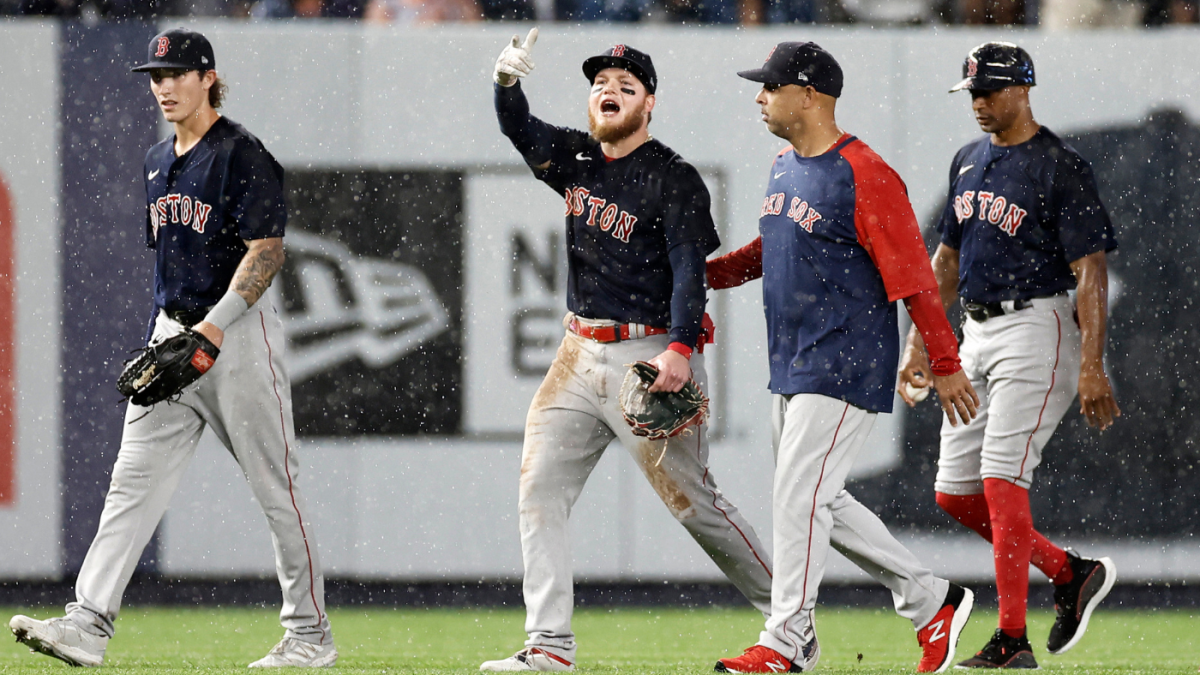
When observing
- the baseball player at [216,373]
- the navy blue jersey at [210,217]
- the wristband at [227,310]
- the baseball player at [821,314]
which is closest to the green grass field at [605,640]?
the baseball player at [216,373]

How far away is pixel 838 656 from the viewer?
5.50 metres

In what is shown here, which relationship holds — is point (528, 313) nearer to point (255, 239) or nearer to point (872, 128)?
point (872, 128)

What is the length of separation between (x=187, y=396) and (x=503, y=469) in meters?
2.78

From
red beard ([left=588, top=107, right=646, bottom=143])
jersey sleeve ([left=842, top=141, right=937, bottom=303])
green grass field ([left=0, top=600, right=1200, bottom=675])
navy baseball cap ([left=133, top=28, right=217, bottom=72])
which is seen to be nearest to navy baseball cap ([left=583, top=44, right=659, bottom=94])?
red beard ([left=588, top=107, right=646, bottom=143])

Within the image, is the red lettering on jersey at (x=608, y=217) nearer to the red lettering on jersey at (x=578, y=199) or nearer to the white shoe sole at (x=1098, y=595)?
the red lettering on jersey at (x=578, y=199)

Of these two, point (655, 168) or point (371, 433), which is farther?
point (371, 433)

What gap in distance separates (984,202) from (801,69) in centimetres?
110

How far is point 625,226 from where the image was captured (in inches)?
178

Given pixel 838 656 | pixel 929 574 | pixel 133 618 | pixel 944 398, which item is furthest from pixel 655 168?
pixel 133 618

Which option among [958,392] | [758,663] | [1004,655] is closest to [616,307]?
[958,392]

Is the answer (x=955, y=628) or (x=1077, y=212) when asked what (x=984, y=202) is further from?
(x=955, y=628)

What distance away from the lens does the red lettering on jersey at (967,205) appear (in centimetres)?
503

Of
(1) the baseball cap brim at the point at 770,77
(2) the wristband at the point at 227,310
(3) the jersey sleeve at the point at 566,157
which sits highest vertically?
(1) the baseball cap brim at the point at 770,77

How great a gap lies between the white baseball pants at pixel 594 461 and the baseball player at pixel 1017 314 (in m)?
0.76
